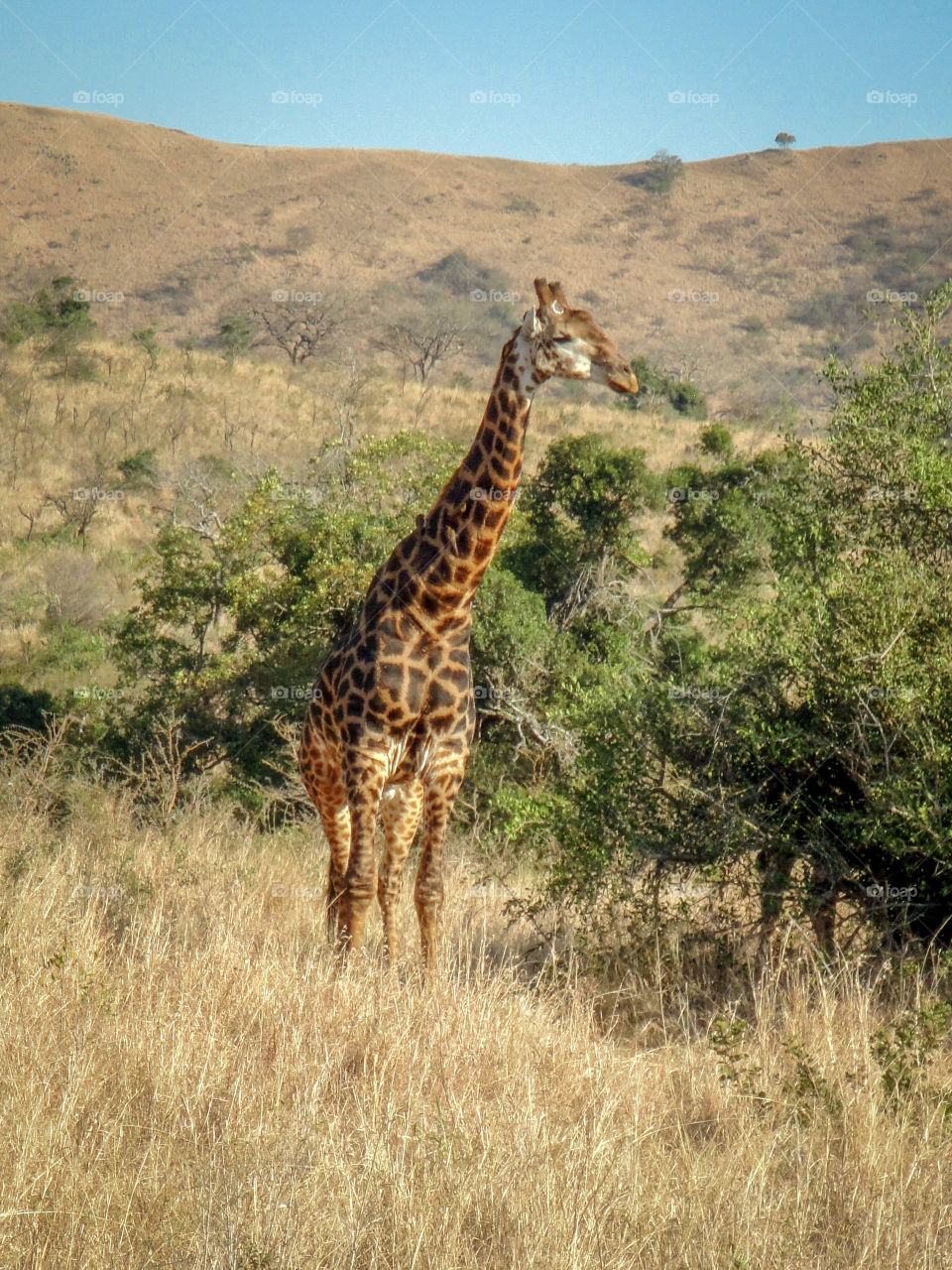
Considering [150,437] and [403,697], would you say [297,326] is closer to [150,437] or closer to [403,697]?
[150,437]

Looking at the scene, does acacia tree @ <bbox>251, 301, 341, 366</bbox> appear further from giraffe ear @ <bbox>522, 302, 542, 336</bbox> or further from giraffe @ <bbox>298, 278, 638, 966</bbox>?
giraffe ear @ <bbox>522, 302, 542, 336</bbox>

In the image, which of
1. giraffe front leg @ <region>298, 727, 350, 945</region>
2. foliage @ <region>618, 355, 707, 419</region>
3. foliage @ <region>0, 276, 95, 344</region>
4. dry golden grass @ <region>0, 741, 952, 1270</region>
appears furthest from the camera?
foliage @ <region>618, 355, 707, 419</region>

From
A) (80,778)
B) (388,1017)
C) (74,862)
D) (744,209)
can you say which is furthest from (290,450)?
(744,209)

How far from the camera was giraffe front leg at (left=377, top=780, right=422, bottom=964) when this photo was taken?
6.07 m

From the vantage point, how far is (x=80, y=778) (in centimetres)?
1095

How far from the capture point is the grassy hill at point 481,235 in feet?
198

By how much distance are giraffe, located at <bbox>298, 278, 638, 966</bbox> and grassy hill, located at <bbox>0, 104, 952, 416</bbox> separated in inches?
1792

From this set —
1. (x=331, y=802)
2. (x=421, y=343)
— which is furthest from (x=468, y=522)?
(x=421, y=343)

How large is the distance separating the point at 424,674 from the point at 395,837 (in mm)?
894

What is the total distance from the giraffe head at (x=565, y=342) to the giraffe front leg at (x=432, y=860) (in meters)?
2.02

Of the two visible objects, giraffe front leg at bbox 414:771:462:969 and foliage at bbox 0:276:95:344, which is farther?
foliage at bbox 0:276:95:344

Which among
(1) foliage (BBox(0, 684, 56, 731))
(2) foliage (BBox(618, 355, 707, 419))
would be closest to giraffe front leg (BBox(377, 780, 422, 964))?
(1) foliage (BBox(0, 684, 56, 731))

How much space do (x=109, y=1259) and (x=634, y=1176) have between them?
1.55 m

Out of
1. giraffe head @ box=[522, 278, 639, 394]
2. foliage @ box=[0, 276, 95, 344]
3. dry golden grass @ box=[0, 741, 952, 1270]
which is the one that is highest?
foliage @ box=[0, 276, 95, 344]
